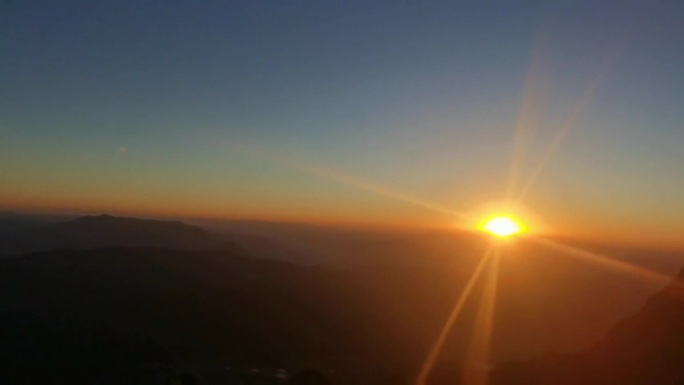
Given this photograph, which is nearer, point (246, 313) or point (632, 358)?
point (632, 358)

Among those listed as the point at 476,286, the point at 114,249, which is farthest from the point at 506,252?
the point at 114,249

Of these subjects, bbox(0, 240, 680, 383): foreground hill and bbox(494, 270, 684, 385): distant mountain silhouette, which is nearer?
bbox(494, 270, 684, 385): distant mountain silhouette

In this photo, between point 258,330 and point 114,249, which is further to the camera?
point 114,249

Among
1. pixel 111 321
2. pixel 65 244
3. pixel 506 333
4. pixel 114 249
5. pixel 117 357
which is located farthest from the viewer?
pixel 65 244

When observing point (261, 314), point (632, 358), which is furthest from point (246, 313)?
point (632, 358)

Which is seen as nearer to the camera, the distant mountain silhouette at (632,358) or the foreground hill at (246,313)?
the distant mountain silhouette at (632,358)

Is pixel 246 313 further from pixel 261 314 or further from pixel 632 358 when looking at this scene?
pixel 632 358

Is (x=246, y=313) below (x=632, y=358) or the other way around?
below

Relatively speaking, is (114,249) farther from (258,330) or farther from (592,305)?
(592,305)
